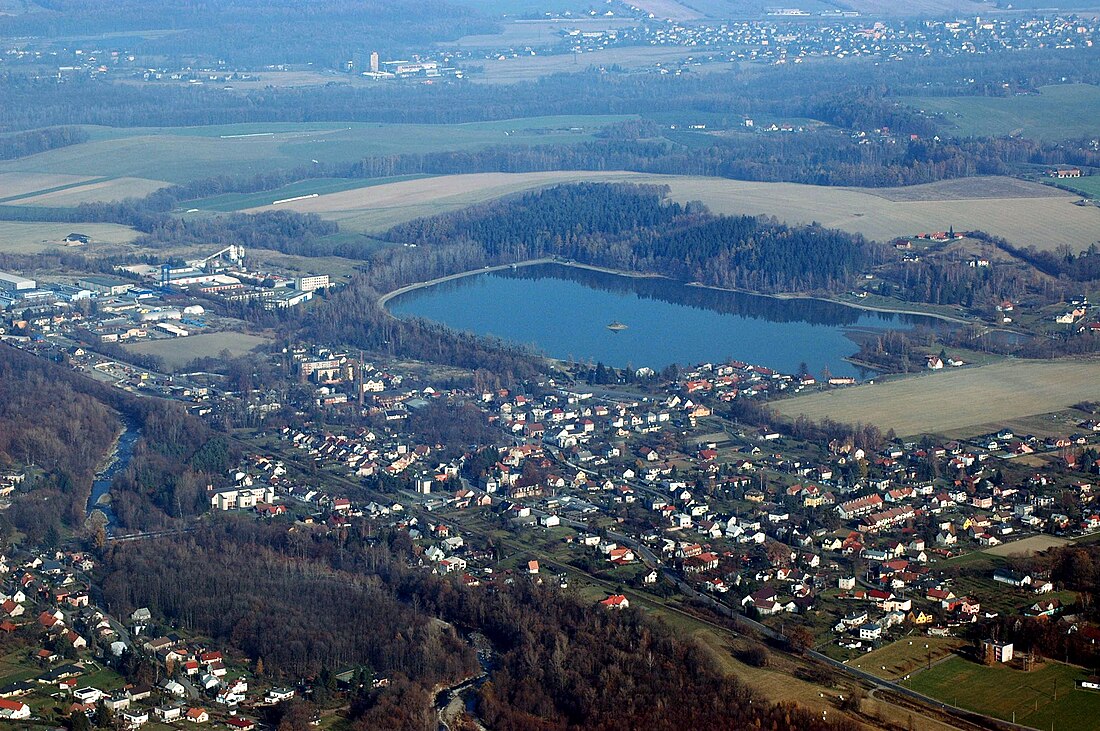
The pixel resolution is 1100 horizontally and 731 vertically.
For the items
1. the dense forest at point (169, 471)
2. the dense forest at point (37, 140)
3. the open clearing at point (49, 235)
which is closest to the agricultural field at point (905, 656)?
the dense forest at point (169, 471)

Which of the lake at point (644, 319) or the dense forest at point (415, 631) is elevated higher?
the dense forest at point (415, 631)

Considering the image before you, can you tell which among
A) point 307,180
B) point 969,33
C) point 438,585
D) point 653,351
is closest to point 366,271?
point 653,351

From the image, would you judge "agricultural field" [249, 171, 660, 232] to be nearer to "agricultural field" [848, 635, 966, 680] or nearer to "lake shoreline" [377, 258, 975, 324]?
"lake shoreline" [377, 258, 975, 324]

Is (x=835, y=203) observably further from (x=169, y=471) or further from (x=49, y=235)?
(x=169, y=471)

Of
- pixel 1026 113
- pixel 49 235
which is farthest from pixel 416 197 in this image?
pixel 1026 113

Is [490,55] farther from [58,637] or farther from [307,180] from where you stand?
[58,637]

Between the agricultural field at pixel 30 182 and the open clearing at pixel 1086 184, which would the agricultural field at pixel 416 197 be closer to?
the agricultural field at pixel 30 182

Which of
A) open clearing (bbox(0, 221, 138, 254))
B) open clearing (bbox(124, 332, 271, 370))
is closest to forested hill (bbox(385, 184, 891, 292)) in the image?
open clearing (bbox(0, 221, 138, 254))
